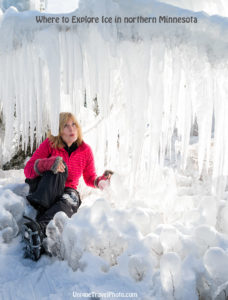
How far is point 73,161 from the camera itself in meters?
2.75

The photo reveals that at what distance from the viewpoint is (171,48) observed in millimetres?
1790

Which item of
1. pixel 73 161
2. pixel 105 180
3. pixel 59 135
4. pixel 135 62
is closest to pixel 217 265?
pixel 135 62

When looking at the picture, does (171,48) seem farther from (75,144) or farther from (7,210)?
(7,210)

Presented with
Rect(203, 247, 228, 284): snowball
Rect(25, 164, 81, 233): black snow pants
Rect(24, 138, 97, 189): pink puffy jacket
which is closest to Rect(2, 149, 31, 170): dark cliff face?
Rect(24, 138, 97, 189): pink puffy jacket

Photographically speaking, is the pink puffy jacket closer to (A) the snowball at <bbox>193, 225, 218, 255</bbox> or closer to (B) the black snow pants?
(B) the black snow pants

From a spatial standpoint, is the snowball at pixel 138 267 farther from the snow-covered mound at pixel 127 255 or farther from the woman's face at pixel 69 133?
the woman's face at pixel 69 133

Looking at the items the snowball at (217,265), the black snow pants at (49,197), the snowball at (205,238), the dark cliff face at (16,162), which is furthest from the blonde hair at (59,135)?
the dark cliff face at (16,162)

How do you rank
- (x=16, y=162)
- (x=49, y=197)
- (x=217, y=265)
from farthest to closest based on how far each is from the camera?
(x=16, y=162), (x=49, y=197), (x=217, y=265)

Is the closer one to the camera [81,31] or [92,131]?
[81,31]

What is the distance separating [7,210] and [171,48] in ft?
6.42

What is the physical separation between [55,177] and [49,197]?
187mm

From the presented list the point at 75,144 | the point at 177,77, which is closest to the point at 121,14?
the point at 177,77

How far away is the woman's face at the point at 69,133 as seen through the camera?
2703mm

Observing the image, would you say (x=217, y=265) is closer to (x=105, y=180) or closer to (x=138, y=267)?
(x=138, y=267)
